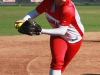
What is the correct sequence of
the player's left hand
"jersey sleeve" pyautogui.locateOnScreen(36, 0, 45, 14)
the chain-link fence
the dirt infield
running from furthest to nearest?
1. the chain-link fence
2. the dirt infield
3. "jersey sleeve" pyautogui.locateOnScreen(36, 0, 45, 14)
4. the player's left hand

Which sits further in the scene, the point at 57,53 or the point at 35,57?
the point at 35,57

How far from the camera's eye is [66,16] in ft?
17.3

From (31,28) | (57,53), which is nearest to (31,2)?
(57,53)

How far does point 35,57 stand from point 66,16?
4447 mm

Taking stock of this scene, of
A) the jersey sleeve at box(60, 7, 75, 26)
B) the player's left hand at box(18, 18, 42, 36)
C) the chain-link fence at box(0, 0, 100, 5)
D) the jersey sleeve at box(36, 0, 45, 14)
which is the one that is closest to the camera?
the player's left hand at box(18, 18, 42, 36)

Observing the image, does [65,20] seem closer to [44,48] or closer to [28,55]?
[28,55]

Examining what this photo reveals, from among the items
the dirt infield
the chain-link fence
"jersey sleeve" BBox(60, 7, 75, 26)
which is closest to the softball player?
"jersey sleeve" BBox(60, 7, 75, 26)

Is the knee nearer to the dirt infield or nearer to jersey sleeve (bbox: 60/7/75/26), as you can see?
jersey sleeve (bbox: 60/7/75/26)

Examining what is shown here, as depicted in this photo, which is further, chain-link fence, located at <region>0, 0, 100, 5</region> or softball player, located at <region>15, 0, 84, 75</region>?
chain-link fence, located at <region>0, 0, 100, 5</region>

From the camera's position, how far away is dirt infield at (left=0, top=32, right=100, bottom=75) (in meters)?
8.12

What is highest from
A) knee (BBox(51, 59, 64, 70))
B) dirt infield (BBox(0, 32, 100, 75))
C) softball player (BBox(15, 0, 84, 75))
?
softball player (BBox(15, 0, 84, 75))

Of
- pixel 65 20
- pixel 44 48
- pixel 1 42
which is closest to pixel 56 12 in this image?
pixel 65 20

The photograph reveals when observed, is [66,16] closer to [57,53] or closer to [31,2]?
[57,53]

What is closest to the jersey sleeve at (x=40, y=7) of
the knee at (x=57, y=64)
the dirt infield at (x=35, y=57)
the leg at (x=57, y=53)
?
the leg at (x=57, y=53)
